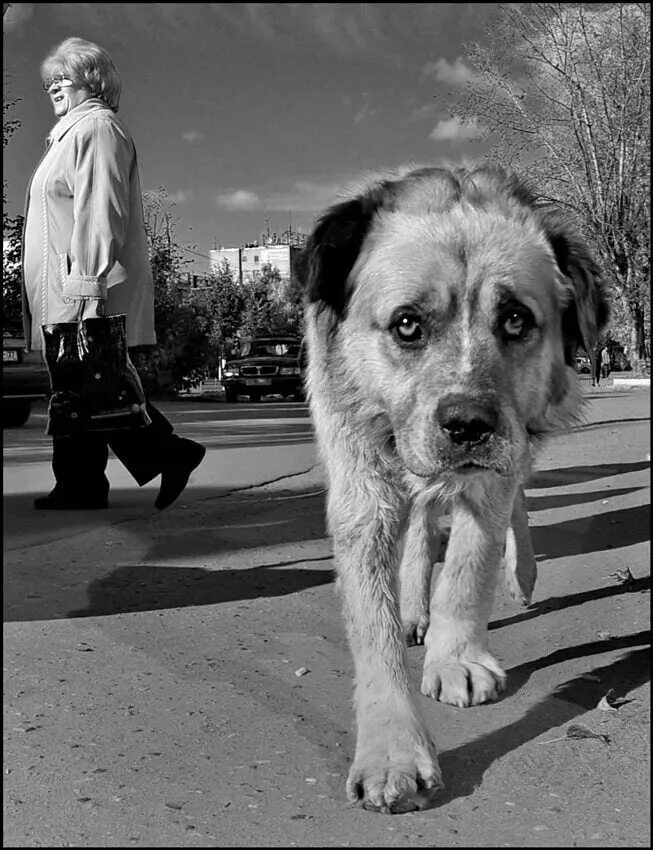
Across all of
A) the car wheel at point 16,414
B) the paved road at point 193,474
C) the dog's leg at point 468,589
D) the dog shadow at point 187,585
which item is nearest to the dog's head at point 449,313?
the dog's leg at point 468,589

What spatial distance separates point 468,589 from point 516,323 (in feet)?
2.74

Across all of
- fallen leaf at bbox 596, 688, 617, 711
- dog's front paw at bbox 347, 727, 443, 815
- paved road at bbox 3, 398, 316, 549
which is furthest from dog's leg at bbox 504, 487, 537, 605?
paved road at bbox 3, 398, 316, 549

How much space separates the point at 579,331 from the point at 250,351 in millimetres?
12863

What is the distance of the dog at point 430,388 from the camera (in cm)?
261

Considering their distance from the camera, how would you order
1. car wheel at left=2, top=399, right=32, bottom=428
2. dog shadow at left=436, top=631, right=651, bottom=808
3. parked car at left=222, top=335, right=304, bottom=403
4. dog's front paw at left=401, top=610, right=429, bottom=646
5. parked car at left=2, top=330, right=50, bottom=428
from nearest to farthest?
dog shadow at left=436, top=631, right=651, bottom=808, dog's front paw at left=401, top=610, right=429, bottom=646, parked car at left=2, top=330, right=50, bottom=428, car wheel at left=2, top=399, right=32, bottom=428, parked car at left=222, top=335, right=304, bottom=403

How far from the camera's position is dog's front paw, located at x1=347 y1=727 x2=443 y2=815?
2.28 m

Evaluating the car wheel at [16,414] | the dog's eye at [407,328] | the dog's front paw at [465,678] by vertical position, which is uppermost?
the dog's eye at [407,328]

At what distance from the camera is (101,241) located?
14.6ft

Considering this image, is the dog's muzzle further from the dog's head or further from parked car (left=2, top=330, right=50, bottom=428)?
parked car (left=2, top=330, right=50, bottom=428)

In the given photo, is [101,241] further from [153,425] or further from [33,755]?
[33,755]

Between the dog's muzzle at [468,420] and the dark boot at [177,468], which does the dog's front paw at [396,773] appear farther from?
the dark boot at [177,468]

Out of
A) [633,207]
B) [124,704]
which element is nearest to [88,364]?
[124,704]

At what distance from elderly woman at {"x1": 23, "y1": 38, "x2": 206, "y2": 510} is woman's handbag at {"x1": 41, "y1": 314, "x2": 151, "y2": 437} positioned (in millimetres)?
83

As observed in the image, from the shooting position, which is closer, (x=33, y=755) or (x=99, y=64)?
(x=33, y=755)
